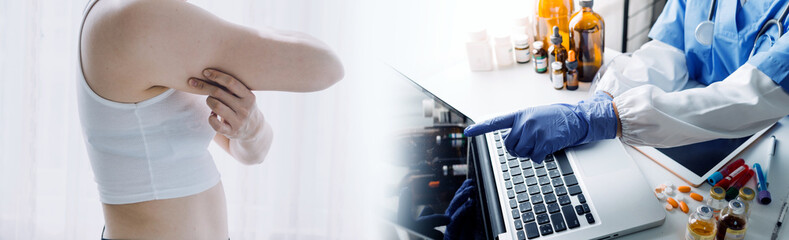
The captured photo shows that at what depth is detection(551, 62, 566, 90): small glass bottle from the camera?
143cm

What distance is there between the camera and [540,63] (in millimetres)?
1545

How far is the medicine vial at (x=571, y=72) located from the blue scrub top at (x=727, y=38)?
237 mm

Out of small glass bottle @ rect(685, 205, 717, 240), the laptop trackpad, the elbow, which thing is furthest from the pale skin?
small glass bottle @ rect(685, 205, 717, 240)

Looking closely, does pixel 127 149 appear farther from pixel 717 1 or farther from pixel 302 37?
pixel 717 1

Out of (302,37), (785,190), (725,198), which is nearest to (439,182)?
(302,37)

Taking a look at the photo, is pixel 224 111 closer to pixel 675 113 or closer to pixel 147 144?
pixel 147 144

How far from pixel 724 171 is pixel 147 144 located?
44.8 inches

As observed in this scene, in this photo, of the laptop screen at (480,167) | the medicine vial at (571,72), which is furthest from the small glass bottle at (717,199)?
the medicine vial at (571,72)

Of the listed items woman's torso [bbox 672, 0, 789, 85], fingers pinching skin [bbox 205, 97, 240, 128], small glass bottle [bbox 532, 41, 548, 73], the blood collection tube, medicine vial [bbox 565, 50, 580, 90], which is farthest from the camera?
small glass bottle [bbox 532, 41, 548, 73]

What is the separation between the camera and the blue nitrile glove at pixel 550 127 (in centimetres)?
106

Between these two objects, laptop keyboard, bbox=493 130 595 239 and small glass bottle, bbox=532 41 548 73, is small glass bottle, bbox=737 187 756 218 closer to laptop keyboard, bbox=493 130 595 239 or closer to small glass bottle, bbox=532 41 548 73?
laptop keyboard, bbox=493 130 595 239

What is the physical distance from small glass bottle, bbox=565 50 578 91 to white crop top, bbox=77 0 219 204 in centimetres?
92

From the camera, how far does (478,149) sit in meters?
1.15

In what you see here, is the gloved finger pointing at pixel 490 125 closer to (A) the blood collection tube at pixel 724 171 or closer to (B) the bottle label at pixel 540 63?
(A) the blood collection tube at pixel 724 171
